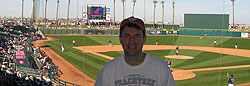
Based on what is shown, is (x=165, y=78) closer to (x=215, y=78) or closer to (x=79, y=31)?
(x=215, y=78)

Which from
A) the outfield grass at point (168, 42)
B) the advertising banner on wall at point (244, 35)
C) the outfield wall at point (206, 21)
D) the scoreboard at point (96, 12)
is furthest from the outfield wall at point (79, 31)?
the advertising banner on wall at point (244, 35)

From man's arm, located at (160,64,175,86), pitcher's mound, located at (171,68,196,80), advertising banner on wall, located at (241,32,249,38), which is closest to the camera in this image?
man's arm, located at (160,64,175,86)

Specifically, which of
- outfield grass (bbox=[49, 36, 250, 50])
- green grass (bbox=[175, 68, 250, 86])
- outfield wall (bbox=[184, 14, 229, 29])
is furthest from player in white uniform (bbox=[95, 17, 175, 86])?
outfield wall (bbox=[184, 14, 229, 29])

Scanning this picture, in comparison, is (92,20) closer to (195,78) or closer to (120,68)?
(195,78)

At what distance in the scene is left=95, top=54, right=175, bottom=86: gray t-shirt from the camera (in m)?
1.99

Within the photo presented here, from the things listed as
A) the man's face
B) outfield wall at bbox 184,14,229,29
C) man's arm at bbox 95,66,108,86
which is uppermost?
Result: outfield wall at bbox 184,14,229,29

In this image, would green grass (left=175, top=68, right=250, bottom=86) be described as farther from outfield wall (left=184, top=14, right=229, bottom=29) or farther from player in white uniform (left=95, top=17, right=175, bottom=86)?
outfield wall (left=184, top=14, right=229, bottom=29)

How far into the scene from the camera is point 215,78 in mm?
20578

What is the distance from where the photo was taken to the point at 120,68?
2035mm

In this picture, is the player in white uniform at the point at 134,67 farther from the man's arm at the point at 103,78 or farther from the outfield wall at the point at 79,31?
the outfield wall at the point at 79,31

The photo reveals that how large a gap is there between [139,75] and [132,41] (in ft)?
0.86

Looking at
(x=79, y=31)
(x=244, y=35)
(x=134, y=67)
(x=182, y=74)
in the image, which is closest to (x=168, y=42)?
(x=244, y=35)

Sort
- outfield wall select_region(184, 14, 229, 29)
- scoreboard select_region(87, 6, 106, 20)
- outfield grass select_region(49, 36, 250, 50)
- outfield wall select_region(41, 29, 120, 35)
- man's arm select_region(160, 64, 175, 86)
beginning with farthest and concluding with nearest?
1. scoreboard select_region(87, 6, 106, 20)
2. outfield wall select_region(184, 14, 229, 29)
3. outfield wall select_region(41, 29, 120, 35)
4. outfield grass select_region(49, 36, 250, 50)
5. man's arm select_region(160, 64, 175, 86)

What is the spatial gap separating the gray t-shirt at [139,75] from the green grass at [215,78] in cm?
1741
